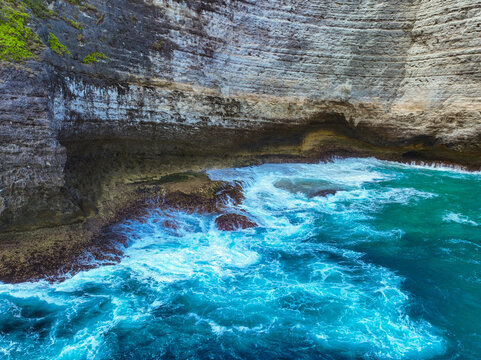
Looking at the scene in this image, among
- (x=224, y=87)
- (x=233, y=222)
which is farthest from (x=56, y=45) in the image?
(x=233, y=222)

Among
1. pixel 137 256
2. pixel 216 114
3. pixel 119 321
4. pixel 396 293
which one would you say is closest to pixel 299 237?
pixel 396 293

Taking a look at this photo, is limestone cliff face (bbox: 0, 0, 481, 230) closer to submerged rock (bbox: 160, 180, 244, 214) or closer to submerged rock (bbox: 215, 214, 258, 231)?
submerged rock (bbox: 160, 180, 244, 214)

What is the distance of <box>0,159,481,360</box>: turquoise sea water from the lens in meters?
5.86

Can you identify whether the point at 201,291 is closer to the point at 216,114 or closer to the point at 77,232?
the point at 77,232

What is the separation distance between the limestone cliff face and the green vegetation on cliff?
0.34 m

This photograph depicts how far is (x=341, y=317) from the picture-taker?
6508 mm

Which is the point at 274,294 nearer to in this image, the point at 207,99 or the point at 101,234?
the point at 101,234

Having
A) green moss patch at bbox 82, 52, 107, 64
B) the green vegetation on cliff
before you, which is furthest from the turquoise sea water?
green moss patch at bbox 82, 52, 107, 64

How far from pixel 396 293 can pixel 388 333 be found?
127 cm

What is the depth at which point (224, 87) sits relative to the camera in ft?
49.6

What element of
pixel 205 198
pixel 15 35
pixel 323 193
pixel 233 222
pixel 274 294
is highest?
pixel 15 35

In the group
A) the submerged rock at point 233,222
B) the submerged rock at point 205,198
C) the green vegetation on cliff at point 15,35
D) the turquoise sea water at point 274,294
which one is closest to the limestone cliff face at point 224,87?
the green vegetation on cliff at point 15,35

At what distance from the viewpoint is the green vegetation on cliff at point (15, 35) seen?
26.6 feet

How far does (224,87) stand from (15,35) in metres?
8.36
